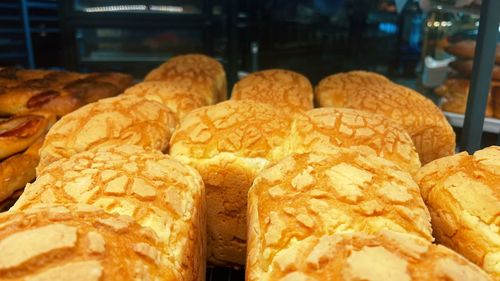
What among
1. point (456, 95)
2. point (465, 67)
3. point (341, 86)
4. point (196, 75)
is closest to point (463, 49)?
point (465, 67)

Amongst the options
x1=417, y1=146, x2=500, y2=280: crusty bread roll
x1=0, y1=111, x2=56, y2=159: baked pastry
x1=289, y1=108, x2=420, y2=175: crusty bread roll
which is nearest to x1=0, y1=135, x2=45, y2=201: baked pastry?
x1=0, y1=111, x2=56, y2=159: baked pastry

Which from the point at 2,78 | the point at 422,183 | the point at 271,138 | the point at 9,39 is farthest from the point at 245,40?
the point at 422,183

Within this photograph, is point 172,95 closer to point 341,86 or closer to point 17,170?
point 17,170

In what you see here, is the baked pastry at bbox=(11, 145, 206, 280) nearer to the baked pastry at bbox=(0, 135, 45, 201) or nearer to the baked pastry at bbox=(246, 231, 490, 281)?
the baked pastry at bbox=(246, 231, 490, 281)

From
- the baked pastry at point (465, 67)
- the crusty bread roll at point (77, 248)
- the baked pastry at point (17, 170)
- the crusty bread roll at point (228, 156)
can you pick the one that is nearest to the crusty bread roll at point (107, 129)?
the crusty bread roll at point (228, 156)

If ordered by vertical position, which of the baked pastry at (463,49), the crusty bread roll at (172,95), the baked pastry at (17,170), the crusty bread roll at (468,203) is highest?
the baked pastry at (463,49)

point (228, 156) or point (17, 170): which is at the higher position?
point (228, 156)

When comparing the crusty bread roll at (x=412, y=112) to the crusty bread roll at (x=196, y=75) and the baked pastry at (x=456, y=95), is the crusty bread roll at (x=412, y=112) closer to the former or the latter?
the baked pastry at (x=456, y=95)
